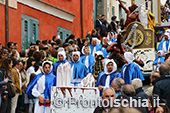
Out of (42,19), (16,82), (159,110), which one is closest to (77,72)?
(16,82)

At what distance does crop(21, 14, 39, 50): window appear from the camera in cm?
2123

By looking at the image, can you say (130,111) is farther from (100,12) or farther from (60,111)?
(100,12)

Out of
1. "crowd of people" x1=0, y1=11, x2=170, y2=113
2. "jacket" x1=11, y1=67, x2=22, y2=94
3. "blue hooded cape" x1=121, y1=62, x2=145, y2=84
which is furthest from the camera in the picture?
"jacket" x1=11, y1=67, x2=22, y2=94

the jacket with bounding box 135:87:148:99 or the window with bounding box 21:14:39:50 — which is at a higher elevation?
the window with bounding box 21:14:39:50

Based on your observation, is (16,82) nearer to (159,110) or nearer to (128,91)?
(128,91)

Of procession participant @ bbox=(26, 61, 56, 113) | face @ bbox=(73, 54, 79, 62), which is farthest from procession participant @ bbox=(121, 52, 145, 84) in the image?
procession participant @ bbox=(26, 61, 56, 113)

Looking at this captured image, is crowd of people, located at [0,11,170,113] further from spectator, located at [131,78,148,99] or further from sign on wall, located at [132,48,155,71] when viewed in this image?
sign on wall, located at [132,48,155,71]

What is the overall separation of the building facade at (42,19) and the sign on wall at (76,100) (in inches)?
389

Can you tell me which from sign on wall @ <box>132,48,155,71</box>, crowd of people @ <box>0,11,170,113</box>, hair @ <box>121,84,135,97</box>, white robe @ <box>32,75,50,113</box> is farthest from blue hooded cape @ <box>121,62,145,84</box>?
sign on wall @ <box>132,48,155,71</box>

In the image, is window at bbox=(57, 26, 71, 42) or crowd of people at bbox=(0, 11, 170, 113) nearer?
crowd of people at bbox=(0, 11, 170, 113)

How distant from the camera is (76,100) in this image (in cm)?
926

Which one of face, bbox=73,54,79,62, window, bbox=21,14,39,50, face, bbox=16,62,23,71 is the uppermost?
window, bbox=21,14,39,50

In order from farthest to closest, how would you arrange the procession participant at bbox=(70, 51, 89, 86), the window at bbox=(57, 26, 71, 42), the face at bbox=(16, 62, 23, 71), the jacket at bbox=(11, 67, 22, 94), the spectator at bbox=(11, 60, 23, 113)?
the window at bbox=(57, 26, 71, 42) < the face at bbox=(16, 62, 23, 71) < the procession participant at bbox=(70, 51, 89, 86) < the jacket at bbox=(11, 67, 22, 94) < the spectator at bbox=(11, 60, 23, 113)

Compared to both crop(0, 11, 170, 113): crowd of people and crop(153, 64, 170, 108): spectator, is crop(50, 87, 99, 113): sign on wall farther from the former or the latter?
crop(153, 64, 170, 108): spectator
